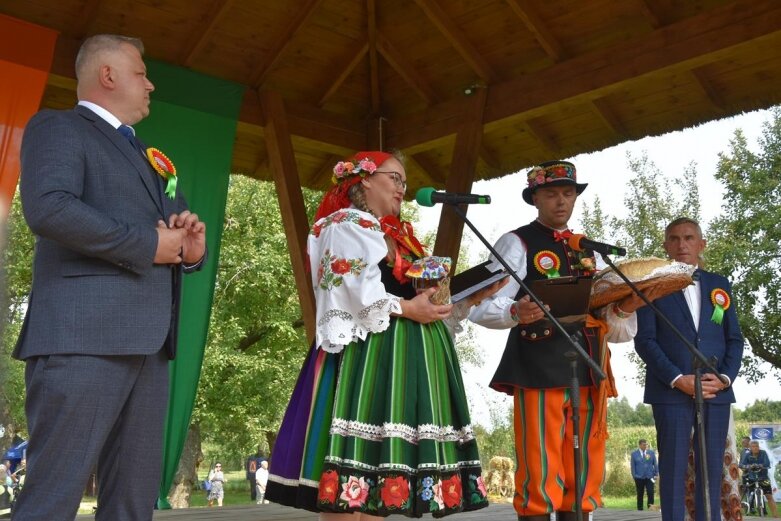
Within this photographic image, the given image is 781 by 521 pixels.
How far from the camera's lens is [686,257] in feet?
11.5

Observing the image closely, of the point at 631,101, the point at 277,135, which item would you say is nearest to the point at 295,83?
the point at 277,135

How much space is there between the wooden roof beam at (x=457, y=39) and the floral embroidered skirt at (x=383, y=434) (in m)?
3.54

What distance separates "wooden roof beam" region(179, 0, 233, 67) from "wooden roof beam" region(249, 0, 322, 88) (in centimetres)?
43

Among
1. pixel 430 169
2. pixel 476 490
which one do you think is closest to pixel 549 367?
pixel 476 490

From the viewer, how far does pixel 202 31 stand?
543cm

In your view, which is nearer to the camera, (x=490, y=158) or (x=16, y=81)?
(x=16, y=81)

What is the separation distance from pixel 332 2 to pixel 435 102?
105cm

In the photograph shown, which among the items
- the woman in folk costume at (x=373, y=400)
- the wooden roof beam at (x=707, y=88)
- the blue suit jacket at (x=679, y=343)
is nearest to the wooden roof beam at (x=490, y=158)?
the wooden roof beam at (x=707, y=88)

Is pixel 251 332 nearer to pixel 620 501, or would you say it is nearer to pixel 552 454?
pixel 620 501

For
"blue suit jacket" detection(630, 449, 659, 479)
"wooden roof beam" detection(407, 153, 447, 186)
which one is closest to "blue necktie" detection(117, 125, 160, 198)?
"wooden roof beam" detection(407, 153, 447, 186)

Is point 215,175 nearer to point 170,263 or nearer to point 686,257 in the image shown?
point 686,257

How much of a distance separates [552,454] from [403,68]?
12.8 ft

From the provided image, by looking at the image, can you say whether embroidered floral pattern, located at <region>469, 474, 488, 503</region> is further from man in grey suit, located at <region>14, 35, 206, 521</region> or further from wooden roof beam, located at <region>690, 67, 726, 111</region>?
wooden roof beam, located at <region>690, 67, 726, 111</region>

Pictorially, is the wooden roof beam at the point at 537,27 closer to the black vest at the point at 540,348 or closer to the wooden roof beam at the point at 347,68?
the wooden roof beam at the point at 347,68
